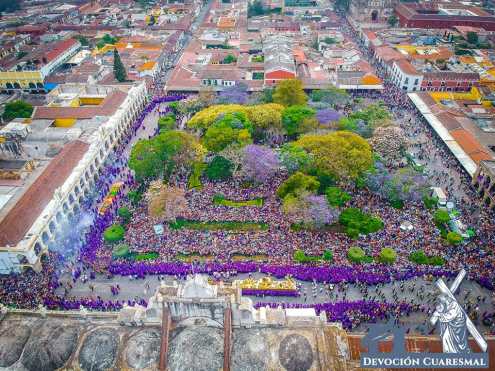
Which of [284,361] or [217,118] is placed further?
[217,118]

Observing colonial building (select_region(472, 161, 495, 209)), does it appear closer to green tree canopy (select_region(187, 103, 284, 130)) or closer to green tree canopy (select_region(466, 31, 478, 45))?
green tree canopy (select_region(187, 103, 284, 130))

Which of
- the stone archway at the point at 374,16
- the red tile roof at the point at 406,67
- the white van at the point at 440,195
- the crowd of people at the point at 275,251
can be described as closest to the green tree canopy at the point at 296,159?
the crowd of people at the point at 275,251

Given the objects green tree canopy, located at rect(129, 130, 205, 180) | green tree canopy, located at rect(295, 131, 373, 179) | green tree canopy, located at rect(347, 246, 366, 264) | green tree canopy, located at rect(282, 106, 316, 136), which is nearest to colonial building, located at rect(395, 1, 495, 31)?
green tree canopy, located at rect(282, 106, 316, 136)

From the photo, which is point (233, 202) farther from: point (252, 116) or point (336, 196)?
point (252, 116)

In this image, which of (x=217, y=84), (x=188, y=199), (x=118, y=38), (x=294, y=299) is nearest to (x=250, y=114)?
(x=188, y=199)

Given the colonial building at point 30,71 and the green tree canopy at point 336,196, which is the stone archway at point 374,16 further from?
the green tree canopy at point 336,196

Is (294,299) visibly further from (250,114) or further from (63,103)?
(63,103)

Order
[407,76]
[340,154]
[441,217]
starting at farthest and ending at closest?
[407,76] < [340,154] < [441,217]

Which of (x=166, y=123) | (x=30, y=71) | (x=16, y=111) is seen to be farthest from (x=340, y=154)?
(x=30, y=71)
